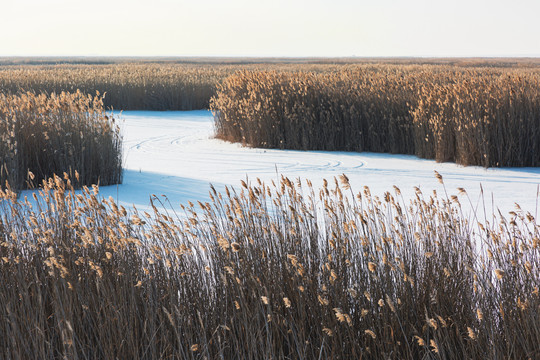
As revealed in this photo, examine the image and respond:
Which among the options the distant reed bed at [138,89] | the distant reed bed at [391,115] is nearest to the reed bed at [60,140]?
the distant reed bed at [391,115]

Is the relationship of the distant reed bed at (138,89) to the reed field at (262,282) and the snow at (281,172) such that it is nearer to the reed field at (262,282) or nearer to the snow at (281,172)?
the snow at (281,172)

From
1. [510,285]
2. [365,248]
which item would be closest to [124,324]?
[365,248]

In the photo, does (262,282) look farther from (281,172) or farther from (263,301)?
(281,172)

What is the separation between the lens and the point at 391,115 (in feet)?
34.7

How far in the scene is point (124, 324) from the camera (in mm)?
3051

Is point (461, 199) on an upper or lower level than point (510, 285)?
lower

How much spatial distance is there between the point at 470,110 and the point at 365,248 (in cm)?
665

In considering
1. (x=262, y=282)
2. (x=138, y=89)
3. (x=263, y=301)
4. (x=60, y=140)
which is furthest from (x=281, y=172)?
(x=138, y=89)

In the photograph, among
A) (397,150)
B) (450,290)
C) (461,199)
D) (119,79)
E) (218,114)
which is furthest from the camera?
(119,79)

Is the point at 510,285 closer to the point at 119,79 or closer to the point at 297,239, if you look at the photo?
the point at 297,239

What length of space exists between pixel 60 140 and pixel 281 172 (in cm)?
305

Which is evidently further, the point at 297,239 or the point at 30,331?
the point at 297,239

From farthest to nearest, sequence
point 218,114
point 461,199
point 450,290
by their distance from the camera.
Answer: point 218,114 → point 461,199 → point 450,290

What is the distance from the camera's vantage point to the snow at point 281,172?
7.48m
